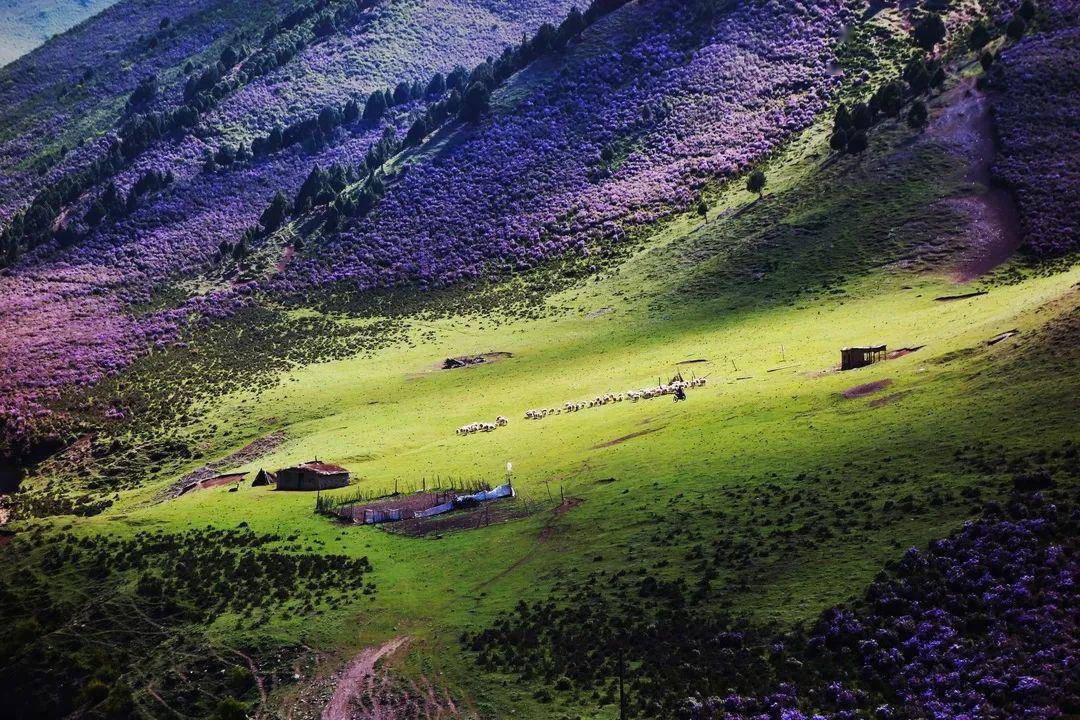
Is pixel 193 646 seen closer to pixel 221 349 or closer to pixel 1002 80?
pixel 221 349

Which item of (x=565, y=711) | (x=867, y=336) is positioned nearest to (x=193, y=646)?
(x=565, y=711)

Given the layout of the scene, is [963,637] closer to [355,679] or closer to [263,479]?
[355,679]

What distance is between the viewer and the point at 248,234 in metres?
151

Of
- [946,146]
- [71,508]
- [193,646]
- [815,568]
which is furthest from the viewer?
[946,146]

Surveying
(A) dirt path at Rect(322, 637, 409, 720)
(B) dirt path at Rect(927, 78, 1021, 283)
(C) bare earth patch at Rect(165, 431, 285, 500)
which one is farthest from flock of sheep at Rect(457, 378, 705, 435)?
(B) dirt path at Rect(927, 78, 1021, 283)

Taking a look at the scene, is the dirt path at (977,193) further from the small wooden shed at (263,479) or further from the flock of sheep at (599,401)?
the small wooden shed at (263,479)

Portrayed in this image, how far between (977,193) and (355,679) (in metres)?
89.4

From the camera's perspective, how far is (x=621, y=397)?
7981cm

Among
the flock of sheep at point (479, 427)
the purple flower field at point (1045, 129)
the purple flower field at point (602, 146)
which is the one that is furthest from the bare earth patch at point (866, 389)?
the purple flower field at point (602, 146)

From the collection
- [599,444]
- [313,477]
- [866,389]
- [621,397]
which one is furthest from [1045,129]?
[313,477]

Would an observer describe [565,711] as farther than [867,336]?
No

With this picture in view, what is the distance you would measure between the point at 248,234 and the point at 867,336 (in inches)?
3941

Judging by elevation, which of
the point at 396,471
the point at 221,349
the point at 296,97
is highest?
the point at 296,97

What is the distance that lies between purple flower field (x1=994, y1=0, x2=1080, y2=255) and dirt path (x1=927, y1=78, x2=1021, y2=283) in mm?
1341
